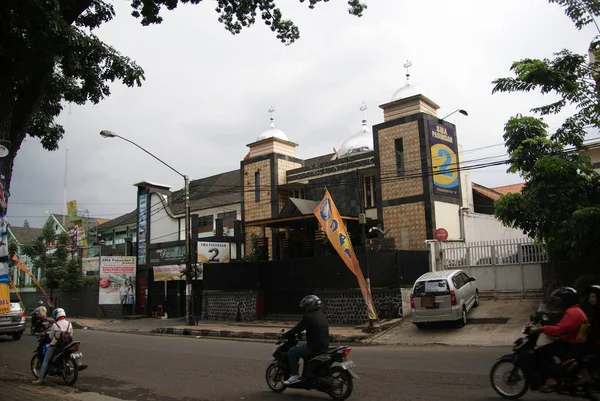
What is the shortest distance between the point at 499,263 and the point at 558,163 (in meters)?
6.44

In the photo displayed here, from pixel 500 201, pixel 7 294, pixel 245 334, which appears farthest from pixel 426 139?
pixel 7 294

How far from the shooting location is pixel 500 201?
17281 millimetres

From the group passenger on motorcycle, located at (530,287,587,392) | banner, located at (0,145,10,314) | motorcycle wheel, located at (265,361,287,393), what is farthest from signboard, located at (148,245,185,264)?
passenger on motorcycle, located at (530,287,587,392)

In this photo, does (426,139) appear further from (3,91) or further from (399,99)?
(3,91)

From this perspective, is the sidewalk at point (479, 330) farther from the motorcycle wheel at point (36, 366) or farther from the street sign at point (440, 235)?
the motorcycle wheel at point (36, 366)

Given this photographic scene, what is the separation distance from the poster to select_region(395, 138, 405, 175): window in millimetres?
18274

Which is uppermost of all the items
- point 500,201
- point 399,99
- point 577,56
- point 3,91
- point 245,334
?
point 399,99

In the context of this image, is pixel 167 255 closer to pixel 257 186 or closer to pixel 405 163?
pixel 257 186

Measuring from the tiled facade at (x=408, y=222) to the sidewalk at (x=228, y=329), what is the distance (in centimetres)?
569

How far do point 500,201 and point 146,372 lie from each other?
12243 millimetres

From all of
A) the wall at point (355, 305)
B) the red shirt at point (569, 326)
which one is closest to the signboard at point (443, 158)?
the wall at point (355, 305)

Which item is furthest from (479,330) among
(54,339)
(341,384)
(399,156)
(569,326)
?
(54,339)

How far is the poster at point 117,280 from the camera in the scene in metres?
31.5

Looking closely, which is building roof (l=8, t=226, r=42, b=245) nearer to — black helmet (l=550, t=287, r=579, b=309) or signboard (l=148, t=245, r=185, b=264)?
signboard (l=148, t=245, r=185, b=264)
